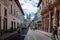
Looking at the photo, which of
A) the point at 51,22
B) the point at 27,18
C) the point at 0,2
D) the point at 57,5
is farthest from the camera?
the point at 27,18

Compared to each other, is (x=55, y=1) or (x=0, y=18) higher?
(x=55, y=1)

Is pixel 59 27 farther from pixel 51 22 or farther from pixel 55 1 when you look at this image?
pixel 51 22

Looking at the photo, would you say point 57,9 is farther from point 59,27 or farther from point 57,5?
point 59,27

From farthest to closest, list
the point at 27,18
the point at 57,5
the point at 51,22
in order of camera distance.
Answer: the point at 27,18
the point at 51,22
the point at 57,5

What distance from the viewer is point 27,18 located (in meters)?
153

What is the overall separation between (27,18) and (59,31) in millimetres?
121335

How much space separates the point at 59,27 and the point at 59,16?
2.69 meters

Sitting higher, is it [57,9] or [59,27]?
[57,9]

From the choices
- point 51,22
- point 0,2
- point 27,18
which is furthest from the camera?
point 27,18

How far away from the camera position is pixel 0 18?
3181cm

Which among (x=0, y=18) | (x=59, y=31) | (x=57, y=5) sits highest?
(x=57, y=5)

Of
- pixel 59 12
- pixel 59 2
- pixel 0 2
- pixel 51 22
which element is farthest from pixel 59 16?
pixel 0 2

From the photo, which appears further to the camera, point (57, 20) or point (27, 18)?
point (27, 18)

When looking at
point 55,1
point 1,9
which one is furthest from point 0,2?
point 55,1
